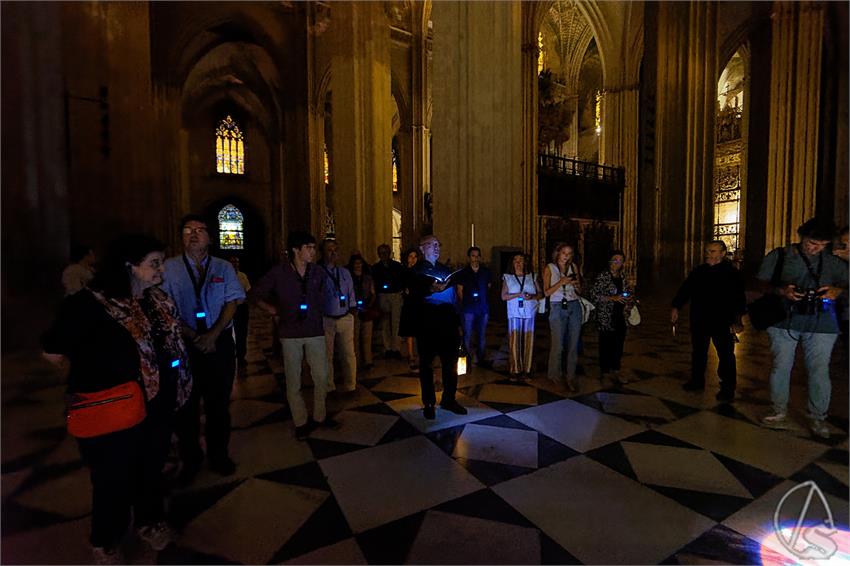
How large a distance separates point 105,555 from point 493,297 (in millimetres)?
8535

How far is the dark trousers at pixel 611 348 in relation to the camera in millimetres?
5285

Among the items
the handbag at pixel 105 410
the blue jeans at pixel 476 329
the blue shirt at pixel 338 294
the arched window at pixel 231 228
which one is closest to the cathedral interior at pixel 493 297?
the handbag at pixel 105 410

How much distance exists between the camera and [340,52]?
36.3 ft

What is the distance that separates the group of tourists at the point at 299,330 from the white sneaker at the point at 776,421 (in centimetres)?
1

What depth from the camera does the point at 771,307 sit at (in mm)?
3686

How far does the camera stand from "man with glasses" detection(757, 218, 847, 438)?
3.46 metres

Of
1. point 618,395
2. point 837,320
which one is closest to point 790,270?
point 837,320

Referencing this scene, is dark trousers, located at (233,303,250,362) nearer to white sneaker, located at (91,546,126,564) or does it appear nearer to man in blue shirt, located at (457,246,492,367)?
man in blue shirt, located at (457,246,492,367)

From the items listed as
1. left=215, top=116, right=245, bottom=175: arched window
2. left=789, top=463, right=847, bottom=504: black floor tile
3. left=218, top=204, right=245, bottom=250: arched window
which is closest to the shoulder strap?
left=789, top=463, right=847, bottom=504: black floor tile

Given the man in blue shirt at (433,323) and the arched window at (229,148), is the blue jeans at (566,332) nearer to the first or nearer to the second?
the man in blue shirt at (433,323)

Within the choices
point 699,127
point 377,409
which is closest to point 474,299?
point 377,409

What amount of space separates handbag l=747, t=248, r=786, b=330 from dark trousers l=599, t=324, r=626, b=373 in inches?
62.2

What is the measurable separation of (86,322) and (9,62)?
138 centimetres

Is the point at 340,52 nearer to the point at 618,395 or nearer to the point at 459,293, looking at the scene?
the point at 459,293
